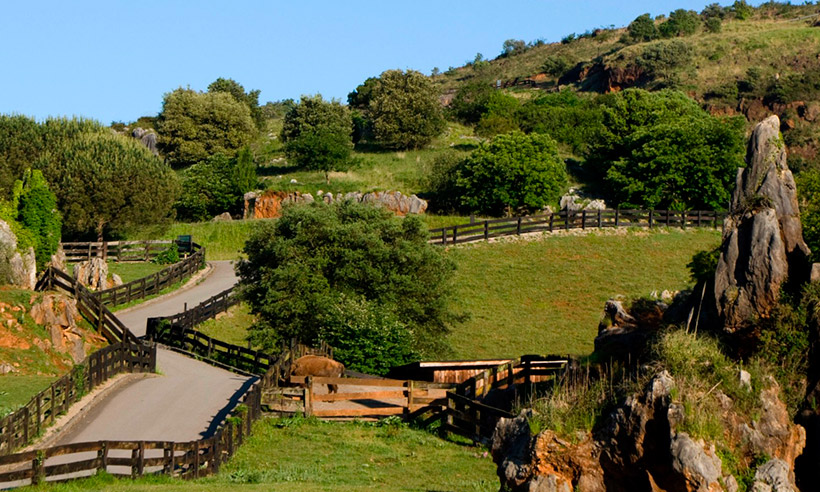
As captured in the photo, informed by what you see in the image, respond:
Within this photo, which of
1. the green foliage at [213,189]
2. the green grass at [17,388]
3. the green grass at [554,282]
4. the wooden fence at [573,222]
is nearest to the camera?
the green grass at [17,388]

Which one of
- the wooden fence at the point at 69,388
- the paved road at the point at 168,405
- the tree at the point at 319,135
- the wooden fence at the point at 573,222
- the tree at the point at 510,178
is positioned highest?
the tree at the point at 319,135

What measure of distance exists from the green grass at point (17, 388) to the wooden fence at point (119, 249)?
32163 mm

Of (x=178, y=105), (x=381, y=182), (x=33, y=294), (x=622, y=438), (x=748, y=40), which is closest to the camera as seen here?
(x=622, y=438)

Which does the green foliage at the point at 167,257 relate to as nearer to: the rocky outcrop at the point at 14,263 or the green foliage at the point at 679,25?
the rocky outcrop at the point at 14,263

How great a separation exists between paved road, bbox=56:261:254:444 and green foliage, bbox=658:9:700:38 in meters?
141

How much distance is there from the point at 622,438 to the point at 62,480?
11.4 metres

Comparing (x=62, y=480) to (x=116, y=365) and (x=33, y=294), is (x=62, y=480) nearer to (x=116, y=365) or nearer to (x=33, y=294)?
(x=116, y=365)

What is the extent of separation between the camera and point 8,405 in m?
30.3

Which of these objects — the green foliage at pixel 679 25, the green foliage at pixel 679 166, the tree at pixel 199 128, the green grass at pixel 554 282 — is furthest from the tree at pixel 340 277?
the green foliage at pixel 679 25

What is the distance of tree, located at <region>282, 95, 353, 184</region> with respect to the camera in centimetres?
9369

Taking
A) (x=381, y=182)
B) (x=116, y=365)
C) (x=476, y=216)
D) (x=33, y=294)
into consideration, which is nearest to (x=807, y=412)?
(x=116, y=365)

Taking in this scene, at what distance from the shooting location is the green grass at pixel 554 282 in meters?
49.2

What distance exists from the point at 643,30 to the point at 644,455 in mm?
164445

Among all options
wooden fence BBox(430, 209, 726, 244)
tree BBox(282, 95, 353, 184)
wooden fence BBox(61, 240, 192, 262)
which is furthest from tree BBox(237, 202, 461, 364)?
tree BBox(282, 95, 353, 184)
